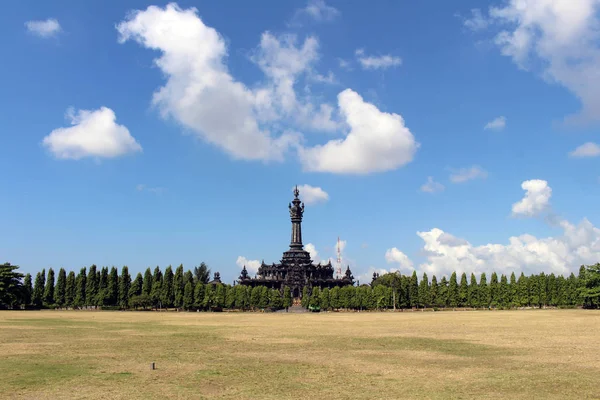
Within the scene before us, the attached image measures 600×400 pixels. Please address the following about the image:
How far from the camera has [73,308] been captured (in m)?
123

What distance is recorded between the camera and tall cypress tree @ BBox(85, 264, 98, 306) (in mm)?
122000

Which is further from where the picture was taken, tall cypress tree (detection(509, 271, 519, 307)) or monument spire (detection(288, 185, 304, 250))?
monument spire (detection(288, 185, 304, 250))

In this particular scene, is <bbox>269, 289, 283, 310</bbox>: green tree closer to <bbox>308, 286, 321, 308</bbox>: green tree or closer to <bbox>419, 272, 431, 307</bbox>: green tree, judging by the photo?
<bbox>308, 286, 321, 308</bbox>: green tree

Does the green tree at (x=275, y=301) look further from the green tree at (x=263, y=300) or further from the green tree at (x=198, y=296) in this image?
the green tree at (x=198, y=296)

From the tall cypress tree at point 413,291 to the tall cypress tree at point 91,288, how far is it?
7496cm

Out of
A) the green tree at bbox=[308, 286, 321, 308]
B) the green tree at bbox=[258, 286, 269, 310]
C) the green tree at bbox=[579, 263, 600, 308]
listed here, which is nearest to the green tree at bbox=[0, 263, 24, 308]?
the green tree at bbox=[258, 286, 269, 310]

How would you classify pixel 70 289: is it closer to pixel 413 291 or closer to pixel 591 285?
pixel 413 291

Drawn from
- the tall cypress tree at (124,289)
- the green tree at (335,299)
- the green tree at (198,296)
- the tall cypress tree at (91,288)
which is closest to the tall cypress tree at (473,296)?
the green tree at (335,299)

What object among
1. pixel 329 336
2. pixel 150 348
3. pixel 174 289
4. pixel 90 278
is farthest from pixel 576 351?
pixel 90 278

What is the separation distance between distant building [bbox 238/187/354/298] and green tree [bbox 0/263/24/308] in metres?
70.0

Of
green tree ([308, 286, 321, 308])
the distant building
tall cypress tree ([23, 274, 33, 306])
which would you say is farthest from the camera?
the distant building

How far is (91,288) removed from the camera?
4815 inches

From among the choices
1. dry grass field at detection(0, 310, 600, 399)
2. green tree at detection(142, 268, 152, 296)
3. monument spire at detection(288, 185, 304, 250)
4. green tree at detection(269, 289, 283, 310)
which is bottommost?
green tree at detection(269, 289, 283, 310)

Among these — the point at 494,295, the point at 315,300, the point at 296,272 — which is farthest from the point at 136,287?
the point at 494,295
